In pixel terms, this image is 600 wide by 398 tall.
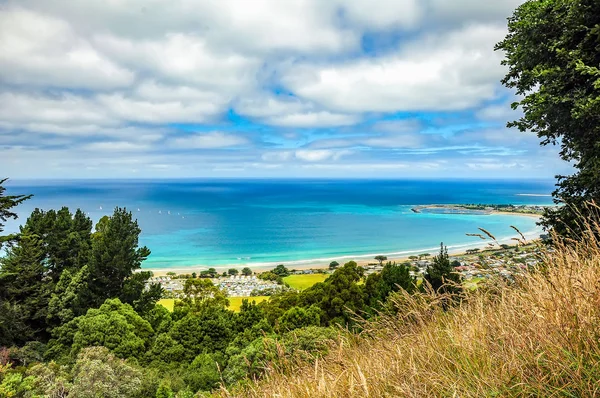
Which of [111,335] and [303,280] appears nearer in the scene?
[111,335]

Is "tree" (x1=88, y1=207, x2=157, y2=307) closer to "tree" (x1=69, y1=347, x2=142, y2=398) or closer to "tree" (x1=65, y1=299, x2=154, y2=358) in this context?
"tree" (x1=65, y1=299, x2=154, y2=358)

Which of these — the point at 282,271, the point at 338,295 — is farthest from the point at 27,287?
the point at 282,271

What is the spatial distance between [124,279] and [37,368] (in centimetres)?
1003

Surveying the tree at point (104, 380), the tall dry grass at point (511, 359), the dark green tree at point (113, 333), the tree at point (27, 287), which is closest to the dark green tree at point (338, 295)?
the dark green tree at point (113, 333)

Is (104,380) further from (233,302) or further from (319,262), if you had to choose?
(319,262)

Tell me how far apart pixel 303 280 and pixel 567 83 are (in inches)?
1067

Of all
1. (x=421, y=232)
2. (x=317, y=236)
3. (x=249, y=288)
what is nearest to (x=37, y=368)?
(x=249, y=288)

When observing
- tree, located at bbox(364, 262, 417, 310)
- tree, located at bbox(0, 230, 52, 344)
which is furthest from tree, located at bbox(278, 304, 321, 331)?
tree, located at bbox(0, 230, 52, 344)

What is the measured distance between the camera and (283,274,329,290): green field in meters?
30.7

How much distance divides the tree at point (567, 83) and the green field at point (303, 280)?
23.6m

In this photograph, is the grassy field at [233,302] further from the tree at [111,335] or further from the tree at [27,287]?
the tree at [111,335]

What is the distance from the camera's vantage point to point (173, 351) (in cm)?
1371

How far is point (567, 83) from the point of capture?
25.6ft

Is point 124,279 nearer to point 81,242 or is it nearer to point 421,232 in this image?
point 81,242
